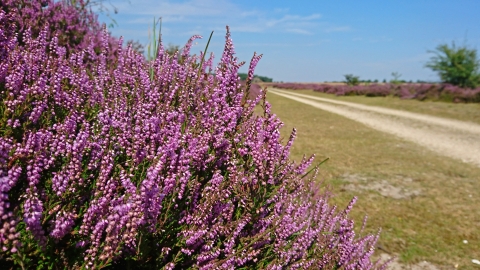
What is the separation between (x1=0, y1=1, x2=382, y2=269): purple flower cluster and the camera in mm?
1590

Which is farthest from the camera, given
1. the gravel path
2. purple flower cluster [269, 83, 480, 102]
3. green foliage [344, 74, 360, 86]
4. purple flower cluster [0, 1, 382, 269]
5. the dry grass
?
green foliage [344, 74, 360, 86]

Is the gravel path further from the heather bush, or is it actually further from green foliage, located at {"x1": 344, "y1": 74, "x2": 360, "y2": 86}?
green foliage, located at {"x1": 344, "y1": 74, "x2": 360, "y2": 86}

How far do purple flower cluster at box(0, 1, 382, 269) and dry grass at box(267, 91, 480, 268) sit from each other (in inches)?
122

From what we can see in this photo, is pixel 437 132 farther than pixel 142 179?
Yes

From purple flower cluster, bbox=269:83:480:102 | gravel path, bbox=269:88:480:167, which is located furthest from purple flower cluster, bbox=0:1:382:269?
purple flower cluster, bbox=269:83:480:102

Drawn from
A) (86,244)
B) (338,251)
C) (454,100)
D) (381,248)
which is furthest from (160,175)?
(454,100)

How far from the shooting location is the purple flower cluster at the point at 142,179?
1.59m

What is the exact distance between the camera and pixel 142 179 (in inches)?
72.8

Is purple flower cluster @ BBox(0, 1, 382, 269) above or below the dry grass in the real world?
above

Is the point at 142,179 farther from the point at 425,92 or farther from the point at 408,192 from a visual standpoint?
the point at 425,92

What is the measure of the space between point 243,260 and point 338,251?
1.12 m

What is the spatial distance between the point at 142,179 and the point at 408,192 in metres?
6.74

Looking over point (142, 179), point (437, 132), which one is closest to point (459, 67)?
point (437, 132)

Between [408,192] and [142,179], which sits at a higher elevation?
[142,179]
